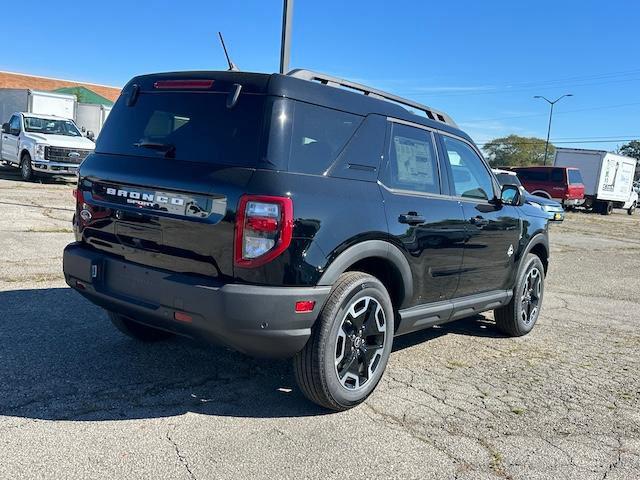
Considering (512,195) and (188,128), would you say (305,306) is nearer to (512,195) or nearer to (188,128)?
(188,128)

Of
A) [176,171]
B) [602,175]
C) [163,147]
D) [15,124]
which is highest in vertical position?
[602,175]

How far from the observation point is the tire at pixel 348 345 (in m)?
3.39

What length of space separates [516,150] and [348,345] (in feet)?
304

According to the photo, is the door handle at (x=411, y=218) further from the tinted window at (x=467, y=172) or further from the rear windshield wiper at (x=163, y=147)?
the rear windshield wiper at (x=163, y=147)

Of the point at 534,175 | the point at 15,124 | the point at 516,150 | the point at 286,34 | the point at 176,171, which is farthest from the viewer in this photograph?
the point at 516,150

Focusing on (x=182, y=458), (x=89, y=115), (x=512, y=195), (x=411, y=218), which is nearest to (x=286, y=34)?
(x=512, y=195)

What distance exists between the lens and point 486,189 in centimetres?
511

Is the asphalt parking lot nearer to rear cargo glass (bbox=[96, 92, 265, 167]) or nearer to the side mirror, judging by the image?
the side mirror

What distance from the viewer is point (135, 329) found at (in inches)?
177

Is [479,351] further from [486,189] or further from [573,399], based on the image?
[486,189]

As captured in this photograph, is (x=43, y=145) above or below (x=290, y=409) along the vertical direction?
above

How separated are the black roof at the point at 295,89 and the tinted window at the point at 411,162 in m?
0.13

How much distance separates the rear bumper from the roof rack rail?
135 centimetres

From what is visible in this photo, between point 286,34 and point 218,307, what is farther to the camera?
point 286,34
